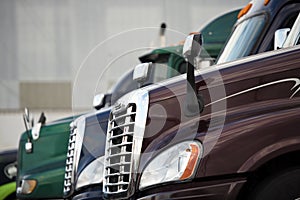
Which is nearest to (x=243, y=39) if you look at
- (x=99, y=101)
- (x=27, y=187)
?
(x=99, y=101)

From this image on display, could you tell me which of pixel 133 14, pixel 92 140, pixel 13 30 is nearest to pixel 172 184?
pixel 92 140

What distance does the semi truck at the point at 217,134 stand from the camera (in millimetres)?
4082

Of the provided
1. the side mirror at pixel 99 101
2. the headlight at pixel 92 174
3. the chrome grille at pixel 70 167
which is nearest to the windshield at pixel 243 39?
the headlight at pixel 92 174

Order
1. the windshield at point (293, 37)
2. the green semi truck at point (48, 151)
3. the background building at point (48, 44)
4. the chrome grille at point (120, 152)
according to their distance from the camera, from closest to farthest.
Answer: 1. the chrome grille at point (120, 152)
2. the windshield at point (293, 37)
3. the green semi truck at point (48, 151)
4. the background building at point (48, 44)

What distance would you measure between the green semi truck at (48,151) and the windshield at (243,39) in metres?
1.21

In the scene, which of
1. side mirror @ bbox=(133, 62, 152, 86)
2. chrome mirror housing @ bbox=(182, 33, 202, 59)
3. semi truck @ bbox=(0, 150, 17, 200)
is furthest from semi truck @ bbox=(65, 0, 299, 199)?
semi truck @ bbox=(0, 150, 17, 200)

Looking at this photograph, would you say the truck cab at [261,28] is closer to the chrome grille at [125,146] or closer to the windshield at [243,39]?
the windshield at [243,39]

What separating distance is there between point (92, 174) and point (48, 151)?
1775mm

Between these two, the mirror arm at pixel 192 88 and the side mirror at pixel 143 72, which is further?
the side mirror at pixel 143 72

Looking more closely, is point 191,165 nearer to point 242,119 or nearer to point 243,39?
point 242,119

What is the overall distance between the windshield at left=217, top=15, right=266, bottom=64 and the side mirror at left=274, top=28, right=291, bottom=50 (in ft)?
1.20

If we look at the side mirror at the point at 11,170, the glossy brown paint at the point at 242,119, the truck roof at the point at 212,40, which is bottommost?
the side mirror at the point at 11,170

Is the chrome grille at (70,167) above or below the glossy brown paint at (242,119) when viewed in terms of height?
below

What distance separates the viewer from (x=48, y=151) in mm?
7465
